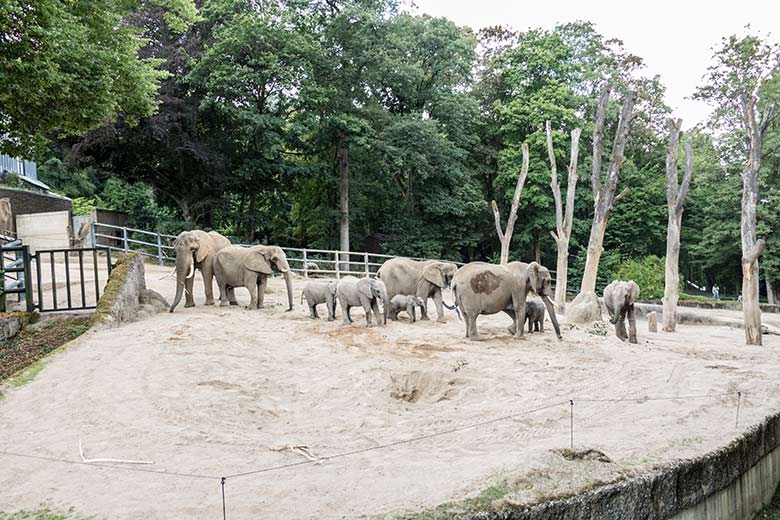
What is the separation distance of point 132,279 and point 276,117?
610 inches

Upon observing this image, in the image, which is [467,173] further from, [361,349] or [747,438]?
[747,438]

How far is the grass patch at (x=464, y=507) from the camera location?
381cm

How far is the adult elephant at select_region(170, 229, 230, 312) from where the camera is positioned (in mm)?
13586

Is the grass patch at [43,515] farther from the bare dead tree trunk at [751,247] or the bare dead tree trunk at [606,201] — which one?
the bare dead tree trunk at [606,201]

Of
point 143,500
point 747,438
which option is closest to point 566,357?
point 747,438

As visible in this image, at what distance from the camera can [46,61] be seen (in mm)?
10062

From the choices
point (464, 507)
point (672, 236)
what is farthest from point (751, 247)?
point (464, 507)

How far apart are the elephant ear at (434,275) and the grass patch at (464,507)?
971cm

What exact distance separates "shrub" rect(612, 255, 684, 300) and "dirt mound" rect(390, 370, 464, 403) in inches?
860

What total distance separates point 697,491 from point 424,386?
3.51 metres

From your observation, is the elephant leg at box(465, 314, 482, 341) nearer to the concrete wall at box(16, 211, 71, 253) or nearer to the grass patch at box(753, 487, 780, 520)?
the grass patch at box(753, 487, 780, 520)

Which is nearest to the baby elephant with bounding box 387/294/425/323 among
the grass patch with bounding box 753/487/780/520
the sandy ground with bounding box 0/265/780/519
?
the sandy ground with bounding box 0/265/780/519

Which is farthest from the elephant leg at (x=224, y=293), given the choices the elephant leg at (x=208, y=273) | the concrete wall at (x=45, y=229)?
the concrete wall at (x=45, y=229)

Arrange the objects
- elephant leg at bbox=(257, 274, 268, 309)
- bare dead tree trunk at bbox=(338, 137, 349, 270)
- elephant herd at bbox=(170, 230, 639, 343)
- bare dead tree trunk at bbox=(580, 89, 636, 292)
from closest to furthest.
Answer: elephant herd at bbox=(170, 230, 639, 343) → elephant leg at bbox=(257, 274, 268, 309) → bare dead tree trunk at bbox=(580, 89, 636, 292) → bare dead tree trunk at bbox=(338, 137, 349, 270)
